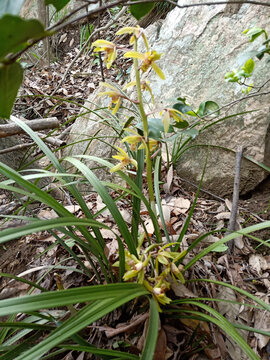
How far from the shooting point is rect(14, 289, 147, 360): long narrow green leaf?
1.77ft

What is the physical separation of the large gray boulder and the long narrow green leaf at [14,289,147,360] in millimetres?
935

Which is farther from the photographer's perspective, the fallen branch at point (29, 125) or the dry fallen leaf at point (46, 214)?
the dry fallen leaf at point (46, 214)

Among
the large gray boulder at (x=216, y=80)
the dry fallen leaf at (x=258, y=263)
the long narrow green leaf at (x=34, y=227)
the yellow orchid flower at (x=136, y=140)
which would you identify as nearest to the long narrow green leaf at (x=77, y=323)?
Result: the long narrow green leaf at (x=34, y=227)

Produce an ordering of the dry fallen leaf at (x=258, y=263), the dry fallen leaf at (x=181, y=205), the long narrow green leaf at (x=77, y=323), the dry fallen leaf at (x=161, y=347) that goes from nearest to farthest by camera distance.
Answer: the long narrow green leaf at (x=77, y=323) → the dry fallen leaf at (x=161, y=347) → the dry fallen leaf at (x=258, y=263) → the dry fallen leaf at (x=181, y=205)

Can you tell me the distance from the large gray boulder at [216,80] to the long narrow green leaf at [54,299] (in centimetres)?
93

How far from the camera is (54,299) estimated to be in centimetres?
58

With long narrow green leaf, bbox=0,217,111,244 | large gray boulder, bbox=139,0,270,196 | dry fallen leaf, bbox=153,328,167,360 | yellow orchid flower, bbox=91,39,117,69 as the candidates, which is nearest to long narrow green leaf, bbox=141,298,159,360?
dry fallen leaf, bbox=153,328,167,360

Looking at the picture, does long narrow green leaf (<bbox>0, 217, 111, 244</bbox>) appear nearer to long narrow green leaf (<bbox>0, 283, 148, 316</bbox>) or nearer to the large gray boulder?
long narrow green leaf (<bbox>0, 283, 148, 316</bbox>)

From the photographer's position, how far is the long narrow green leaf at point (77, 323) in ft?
1.77

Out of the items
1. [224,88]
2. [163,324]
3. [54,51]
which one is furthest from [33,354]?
[54,51]

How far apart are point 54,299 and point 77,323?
0.08 metres

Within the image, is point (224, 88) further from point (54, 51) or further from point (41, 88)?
point (54, 51)

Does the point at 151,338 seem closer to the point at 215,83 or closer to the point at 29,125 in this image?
the point at 29,125

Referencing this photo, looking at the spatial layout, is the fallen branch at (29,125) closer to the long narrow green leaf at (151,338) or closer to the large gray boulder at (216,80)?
the large gray boulder at (216,80)
